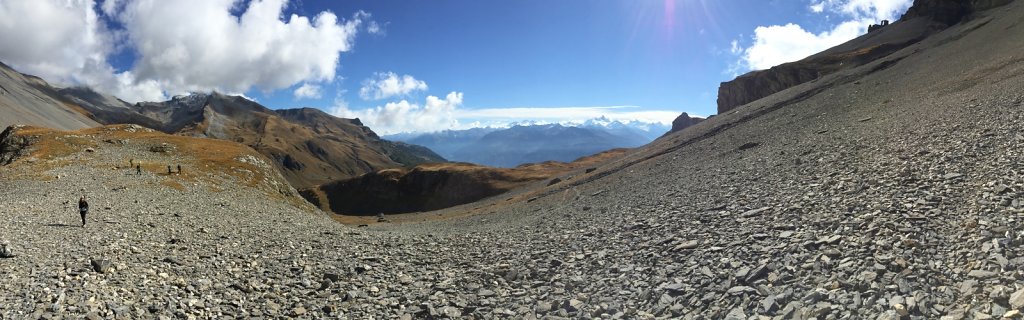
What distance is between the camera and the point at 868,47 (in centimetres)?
12838

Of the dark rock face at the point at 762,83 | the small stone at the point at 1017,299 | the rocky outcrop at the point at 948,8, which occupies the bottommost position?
the small stone at the point at 1017,299

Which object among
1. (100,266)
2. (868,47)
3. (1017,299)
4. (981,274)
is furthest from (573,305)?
(868,47)

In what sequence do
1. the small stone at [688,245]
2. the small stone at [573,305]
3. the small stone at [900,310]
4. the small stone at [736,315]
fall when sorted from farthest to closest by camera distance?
the small stone at [688,245] → the small stone at [573,305] → the small stone at [736,315] → the small stone at [900,310]

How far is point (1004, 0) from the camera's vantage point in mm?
107688

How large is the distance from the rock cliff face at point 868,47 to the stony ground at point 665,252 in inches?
3684

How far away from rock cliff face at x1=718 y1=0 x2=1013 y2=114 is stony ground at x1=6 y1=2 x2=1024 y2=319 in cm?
9358

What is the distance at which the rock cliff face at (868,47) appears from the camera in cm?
11269

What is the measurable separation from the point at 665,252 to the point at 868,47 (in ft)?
478

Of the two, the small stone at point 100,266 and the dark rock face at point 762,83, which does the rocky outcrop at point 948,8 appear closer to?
the dark rock face at point 762,83

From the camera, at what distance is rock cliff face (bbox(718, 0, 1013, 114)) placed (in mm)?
112688

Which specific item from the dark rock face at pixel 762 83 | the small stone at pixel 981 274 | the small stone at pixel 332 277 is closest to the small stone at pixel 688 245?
the small stone at pixel 981 274

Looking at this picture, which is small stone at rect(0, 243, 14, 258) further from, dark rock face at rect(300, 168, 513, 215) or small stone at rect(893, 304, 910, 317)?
dark rock face at rect(300, 168, 513, 215)

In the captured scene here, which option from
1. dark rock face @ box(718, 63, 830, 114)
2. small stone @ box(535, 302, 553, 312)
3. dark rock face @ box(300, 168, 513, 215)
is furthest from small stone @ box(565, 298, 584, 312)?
dark rock face @ box(718, 63, 830, 114)

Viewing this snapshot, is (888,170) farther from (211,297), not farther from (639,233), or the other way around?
(211,297)
